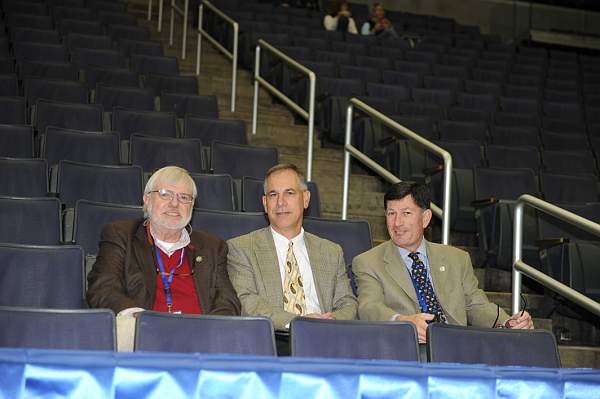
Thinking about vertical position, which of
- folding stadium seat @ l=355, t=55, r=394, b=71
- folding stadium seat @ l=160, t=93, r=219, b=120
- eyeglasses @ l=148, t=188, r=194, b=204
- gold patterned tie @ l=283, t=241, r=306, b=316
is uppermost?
folding stadium seat @ l=355, t=55, r=394, b=71

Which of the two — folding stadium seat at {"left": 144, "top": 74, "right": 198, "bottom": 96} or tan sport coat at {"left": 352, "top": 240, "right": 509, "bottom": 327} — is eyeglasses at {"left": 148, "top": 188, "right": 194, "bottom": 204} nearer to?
tan sport coat at {"left": 352, "top": 240, "right": 509, "bottom": 327}

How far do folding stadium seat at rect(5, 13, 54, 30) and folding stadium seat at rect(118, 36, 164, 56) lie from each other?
65cm

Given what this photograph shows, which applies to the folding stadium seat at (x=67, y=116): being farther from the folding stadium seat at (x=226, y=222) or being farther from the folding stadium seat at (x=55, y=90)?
the folding stadium seat at (x=226, y=222)

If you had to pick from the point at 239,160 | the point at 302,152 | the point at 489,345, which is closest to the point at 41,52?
the point at 302,152

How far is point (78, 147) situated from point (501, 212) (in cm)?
217

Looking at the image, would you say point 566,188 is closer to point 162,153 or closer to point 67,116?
point 162,153

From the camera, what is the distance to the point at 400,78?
7727 mm

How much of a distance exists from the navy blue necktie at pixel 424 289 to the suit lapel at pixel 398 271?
0.03 m

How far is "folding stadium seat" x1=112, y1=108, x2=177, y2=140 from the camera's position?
5102 millimetres

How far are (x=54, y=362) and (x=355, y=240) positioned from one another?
229cm

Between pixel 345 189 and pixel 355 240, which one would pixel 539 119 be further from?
pixel 355 240

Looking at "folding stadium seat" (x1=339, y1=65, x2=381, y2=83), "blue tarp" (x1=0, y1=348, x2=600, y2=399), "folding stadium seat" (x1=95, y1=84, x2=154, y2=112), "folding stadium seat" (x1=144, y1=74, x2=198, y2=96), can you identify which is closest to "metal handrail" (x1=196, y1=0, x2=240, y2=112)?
"folding stadium seat" (x1=144, y1=74, x2=198, y2=96)

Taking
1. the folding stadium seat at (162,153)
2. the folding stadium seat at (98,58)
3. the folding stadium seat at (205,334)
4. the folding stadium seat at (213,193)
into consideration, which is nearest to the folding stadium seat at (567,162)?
the folding stadium seat at (162,153)

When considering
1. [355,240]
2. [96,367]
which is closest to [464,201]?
[355,240]
